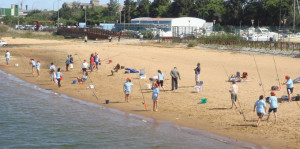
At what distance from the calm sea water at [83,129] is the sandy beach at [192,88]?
89cm

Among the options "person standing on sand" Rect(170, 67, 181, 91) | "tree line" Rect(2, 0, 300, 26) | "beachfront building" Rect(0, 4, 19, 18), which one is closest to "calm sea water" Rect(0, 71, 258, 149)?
"person standing on sand" Rect(170, 67, 181, 91)

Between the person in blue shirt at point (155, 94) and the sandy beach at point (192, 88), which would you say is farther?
the person in blue shirt at point (155, 94)

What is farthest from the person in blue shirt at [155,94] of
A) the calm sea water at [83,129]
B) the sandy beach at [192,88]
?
the calm sea water at [83,129]

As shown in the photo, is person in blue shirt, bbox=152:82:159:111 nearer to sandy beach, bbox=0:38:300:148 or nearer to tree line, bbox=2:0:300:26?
sandy beach, bbox=0:38:300:148

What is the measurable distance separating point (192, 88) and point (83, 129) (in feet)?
27.9

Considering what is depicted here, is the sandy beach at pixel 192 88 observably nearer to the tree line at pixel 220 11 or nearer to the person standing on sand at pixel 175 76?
the person standing on sand at pixel 175 76

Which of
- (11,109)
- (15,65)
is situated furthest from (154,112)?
(15,65)

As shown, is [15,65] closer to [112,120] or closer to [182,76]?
[182,76]

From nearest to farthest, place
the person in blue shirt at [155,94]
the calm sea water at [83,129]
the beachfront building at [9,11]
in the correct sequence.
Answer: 1. the calm sea water at [83,129]
2. the person in blue shirt at [155,94]
3. the beachfront building at [9,11]

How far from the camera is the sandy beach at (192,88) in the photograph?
1617cm

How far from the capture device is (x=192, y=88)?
961 inches

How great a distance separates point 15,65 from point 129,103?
70.9 ft

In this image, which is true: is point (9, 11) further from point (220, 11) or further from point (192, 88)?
point (192, 88)

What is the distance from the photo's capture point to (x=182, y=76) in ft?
94.4
